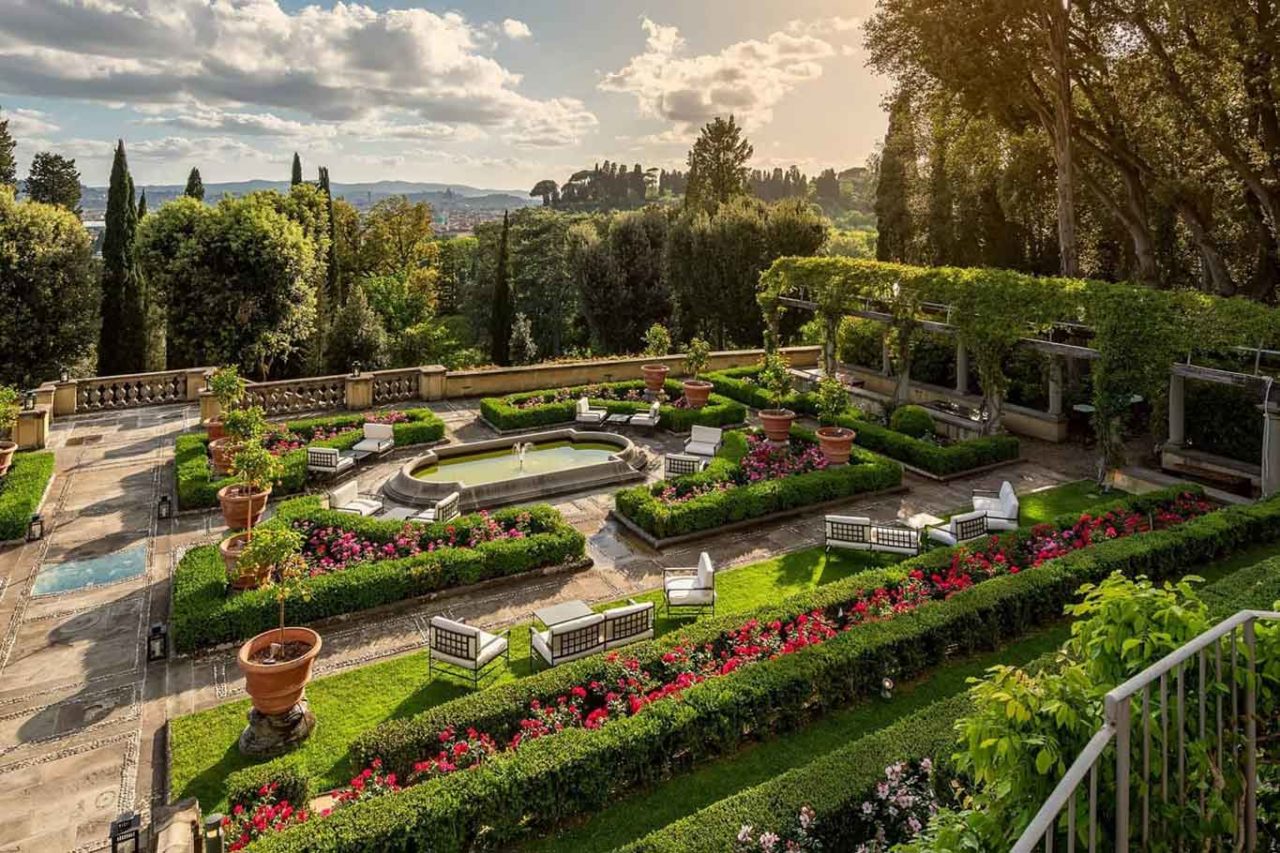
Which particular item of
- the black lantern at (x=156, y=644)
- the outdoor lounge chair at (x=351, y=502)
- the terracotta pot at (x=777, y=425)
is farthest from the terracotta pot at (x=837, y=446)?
the black lantern at (x=156, y=644)

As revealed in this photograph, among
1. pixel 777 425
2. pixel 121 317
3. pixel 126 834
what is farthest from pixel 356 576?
pixel 121 317

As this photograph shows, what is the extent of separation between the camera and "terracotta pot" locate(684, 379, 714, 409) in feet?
71.2

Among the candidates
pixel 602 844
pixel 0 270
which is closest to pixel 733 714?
pixel 602 844

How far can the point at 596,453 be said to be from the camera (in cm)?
1889

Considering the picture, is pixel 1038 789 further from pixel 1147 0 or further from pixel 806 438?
pixel 1147 0

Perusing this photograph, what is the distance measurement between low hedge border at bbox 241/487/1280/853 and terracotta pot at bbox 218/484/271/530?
746cm

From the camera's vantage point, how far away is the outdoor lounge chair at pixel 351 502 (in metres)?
13.9

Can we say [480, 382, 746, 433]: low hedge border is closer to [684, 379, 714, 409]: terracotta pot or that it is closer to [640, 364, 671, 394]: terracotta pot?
[684, 379, 714, 409]: terracotta pot

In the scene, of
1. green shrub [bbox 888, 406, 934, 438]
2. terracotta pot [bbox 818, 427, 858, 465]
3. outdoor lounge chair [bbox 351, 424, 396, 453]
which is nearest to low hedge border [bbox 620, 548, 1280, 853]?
terracotta pot [bbox 818, 427, 858, 465]

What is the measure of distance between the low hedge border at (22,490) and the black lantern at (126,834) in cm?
1019

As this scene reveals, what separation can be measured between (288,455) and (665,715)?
12.1 metres

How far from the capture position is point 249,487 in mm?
13633

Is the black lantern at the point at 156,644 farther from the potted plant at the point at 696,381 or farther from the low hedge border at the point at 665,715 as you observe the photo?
the potted plant at the point at 696,381

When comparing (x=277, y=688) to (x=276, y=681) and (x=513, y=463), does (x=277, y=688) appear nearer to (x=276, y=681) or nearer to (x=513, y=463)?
(x=276, y=681)
